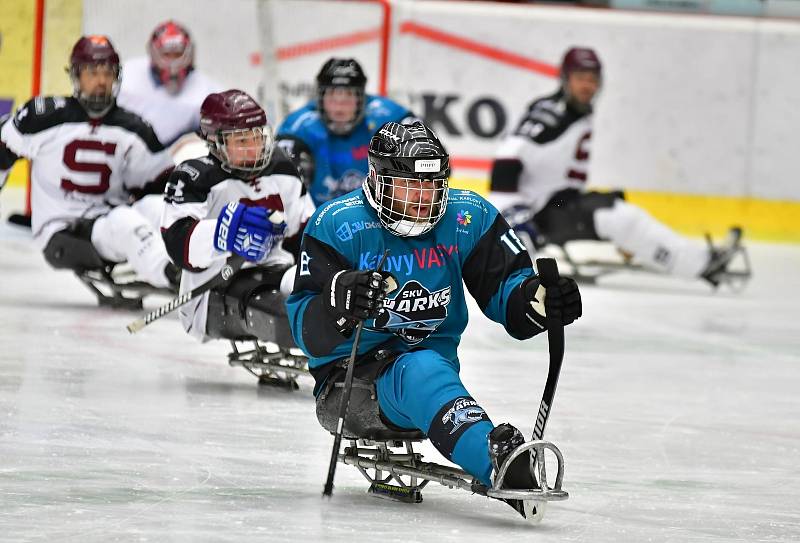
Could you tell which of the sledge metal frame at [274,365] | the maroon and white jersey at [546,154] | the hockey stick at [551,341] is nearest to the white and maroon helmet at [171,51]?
the maroon and white jersey at [546,154]

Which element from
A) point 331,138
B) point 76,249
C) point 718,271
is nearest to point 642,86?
point 718,271

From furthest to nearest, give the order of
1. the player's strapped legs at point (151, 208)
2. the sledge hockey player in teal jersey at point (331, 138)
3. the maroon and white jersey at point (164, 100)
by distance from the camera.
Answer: the maroon and white jersey at point (164, 100) < the sledge hockey player in teal jersey at point (331, 138) < the player's strapped legs at point (151, 208)

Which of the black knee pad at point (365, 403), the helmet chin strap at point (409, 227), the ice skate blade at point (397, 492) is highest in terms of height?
the helmet chin strap at point (409, 227)

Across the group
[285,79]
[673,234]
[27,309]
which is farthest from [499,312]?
[285,79]

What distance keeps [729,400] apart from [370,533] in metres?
2.52

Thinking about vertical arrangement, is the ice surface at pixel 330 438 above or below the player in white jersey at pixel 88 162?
below

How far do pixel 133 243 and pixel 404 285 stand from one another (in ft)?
11.0

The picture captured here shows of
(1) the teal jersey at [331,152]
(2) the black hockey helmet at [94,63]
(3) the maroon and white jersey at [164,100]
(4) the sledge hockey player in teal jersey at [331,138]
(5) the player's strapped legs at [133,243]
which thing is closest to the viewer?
(5) the player's strapped legs at [133,243]

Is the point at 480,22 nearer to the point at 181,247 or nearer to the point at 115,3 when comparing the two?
the point at 115,3

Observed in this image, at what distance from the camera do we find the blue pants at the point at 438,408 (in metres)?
3.36

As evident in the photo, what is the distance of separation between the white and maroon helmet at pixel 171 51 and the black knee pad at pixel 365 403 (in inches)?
220

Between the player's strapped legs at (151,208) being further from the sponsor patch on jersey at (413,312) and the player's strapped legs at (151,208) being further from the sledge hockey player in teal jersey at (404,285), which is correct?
the sponsor patch on jersey at (413,312)

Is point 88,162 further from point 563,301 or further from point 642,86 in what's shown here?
point 642,86

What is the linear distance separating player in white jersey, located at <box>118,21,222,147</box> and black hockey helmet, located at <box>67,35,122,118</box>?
1.99 m
